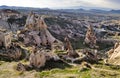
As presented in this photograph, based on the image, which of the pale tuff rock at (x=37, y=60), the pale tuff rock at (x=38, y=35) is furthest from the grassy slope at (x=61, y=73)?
the pale tuff rock at (x=38, y=35)

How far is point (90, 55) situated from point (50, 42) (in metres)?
31.0

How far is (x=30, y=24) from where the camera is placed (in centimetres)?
11831

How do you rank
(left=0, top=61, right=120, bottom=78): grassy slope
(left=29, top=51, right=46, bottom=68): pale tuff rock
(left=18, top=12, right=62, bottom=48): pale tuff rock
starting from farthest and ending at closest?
(left=18, top=12, right=62, bottom=48): pale tuff rock → (left=29, top=51, right=46, bottom=68): pale tuff rock → (left=0, top=61, right=120, bottom=78): grassy slope

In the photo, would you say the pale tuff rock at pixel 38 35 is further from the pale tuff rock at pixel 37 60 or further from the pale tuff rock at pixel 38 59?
the pale tuff rock at pixel 37 60

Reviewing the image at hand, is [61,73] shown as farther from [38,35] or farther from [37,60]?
[38,35]

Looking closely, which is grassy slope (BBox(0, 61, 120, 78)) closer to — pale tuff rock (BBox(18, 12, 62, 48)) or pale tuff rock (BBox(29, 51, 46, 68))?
pale tuff rock (BBox(29, 51, 46, 68))

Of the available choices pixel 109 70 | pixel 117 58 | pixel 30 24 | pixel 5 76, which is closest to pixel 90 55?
pixel 117 58

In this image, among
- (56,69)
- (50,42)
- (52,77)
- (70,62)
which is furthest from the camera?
(50,42)

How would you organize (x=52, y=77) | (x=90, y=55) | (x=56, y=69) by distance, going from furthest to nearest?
(x=90, y=55)
(x=56, y=69)
(x=52, y=77)

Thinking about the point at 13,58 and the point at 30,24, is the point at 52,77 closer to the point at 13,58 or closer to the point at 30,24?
the point at 13,58

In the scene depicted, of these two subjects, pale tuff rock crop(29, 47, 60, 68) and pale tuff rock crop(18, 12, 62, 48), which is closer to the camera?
pale tuff rock crop(29, 47, 60, 68)

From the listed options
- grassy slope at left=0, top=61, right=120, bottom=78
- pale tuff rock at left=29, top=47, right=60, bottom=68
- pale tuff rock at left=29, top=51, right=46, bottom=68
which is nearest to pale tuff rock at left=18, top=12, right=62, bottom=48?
pale tuff rock at left=29, top=47, right=60, bottom=68

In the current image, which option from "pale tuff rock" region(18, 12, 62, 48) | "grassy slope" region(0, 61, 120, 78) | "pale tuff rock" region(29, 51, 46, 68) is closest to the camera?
"grassy slope" region(0, 61, 120, 78)

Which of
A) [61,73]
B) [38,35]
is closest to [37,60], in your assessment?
[61,73]
